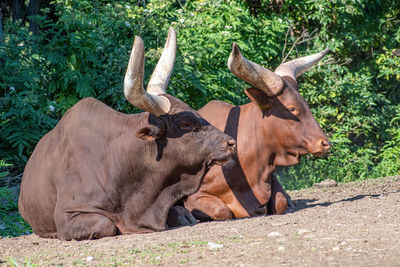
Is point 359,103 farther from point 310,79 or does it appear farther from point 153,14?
point 153,14

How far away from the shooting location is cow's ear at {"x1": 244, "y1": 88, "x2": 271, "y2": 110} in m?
6.13

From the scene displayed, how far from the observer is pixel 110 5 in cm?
947

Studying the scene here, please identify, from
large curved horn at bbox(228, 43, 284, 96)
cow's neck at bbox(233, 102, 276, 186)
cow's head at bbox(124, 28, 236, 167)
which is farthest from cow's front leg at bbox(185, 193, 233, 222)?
large curved horn at bbox(228, 43, 284, 96)

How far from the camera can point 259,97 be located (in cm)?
618

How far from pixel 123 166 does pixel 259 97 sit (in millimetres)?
1490

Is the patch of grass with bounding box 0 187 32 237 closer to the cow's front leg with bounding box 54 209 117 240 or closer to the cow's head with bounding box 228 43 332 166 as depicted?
the cow's front leg with bounding box 54 209 117 240

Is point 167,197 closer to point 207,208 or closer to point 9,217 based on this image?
point 207,208

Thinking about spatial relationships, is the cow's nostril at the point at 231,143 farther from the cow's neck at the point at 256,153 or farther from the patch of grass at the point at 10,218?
the patch of grass at the point at 10,218

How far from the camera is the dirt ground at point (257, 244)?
4020mm

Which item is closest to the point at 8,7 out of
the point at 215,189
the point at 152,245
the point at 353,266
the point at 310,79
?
the point at 310,79

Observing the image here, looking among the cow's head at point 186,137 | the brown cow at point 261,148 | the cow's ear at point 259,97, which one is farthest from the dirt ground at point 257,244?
the cow's ear at point 259,97

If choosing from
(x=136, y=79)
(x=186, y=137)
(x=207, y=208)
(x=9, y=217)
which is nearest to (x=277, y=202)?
(x=207, y=208)

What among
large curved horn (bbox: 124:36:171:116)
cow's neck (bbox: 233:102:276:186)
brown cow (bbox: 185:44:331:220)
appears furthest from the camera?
cow's neck (bbox: 233:102:276:186)

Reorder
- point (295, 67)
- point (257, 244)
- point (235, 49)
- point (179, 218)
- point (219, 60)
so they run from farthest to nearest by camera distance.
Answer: point (219, 60)
point (295, 67)
point (179, 218)
point (235, 49)
point (257, 244)
